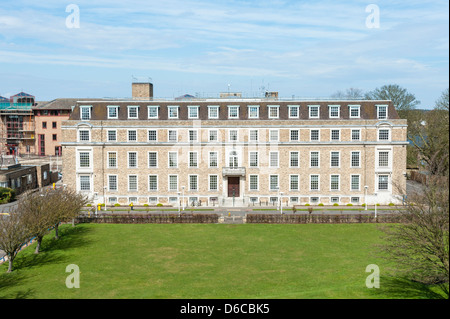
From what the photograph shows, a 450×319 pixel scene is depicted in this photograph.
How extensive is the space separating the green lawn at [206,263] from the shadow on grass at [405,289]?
0.21ft

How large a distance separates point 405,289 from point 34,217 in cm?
3000

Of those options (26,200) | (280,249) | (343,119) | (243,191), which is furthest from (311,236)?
(26,200)

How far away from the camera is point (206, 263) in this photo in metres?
36.0

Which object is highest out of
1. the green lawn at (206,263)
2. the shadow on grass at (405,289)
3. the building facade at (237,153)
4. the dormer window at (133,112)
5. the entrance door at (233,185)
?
the dormer window at (133,112)

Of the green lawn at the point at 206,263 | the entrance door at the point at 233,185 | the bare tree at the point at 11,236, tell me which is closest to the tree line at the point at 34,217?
the bare tree at the point at 11,236

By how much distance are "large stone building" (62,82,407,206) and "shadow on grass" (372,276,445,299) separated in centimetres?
3196

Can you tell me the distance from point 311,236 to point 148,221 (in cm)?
1943

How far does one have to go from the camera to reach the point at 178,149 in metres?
62.1

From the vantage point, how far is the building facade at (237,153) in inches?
2422

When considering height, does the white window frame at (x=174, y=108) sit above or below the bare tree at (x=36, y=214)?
above

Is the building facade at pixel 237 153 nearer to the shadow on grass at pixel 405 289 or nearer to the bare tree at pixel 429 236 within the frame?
the shadow on grass at pixel 405 289

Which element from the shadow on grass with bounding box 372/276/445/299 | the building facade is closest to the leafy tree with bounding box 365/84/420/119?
the building facade

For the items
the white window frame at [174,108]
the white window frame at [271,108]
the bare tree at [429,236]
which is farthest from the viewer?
the white window frame at [174,108]

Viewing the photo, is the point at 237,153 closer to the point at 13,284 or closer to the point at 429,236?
the point at 13,284
